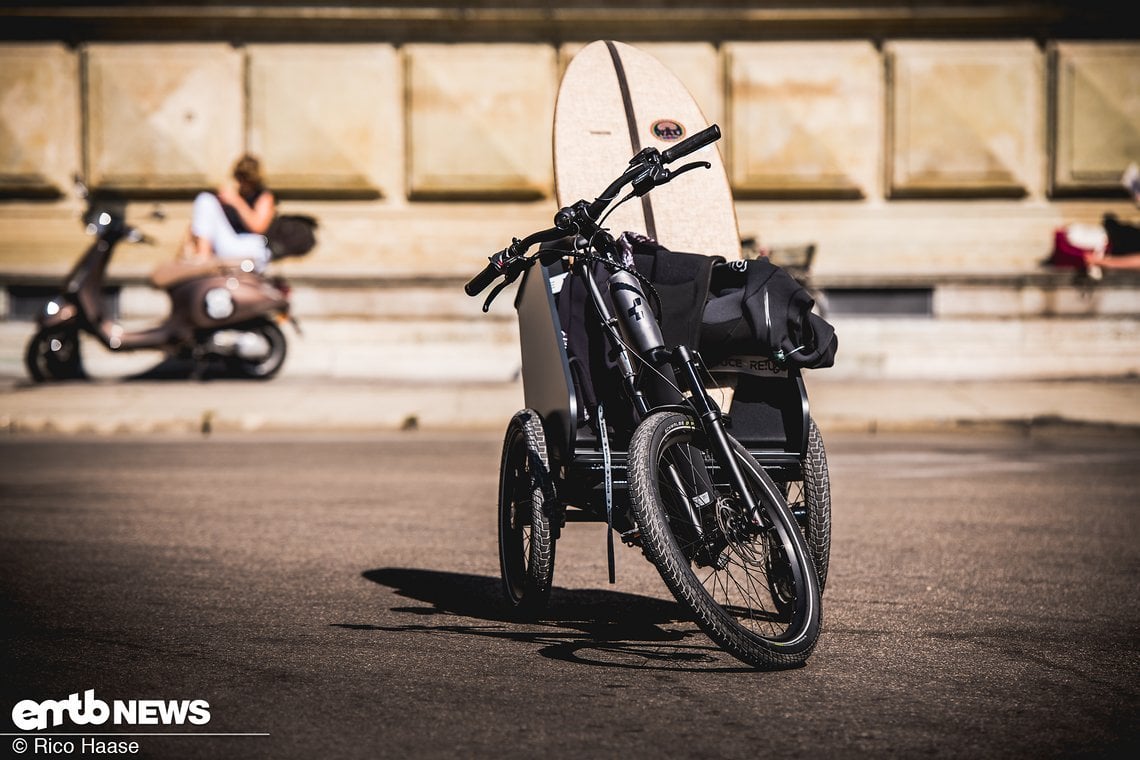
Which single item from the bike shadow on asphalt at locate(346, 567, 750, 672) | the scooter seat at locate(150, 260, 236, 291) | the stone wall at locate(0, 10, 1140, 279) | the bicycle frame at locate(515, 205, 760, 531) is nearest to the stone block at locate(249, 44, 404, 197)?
the stone wall at locate(0, 10, 1140, 279)

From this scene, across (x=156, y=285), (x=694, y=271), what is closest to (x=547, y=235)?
(x=694, y=271)

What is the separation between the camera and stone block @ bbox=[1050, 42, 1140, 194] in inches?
718

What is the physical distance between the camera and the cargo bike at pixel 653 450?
475 cm

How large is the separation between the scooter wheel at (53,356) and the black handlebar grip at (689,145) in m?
11.8

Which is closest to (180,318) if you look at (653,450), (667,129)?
(667,129)

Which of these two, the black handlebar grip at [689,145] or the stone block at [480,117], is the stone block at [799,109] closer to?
the stone block at [480,117]

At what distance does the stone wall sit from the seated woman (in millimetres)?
1408

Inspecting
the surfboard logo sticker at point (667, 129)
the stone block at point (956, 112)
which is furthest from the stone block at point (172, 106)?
the surfboard logo sticker at point (667, 129)

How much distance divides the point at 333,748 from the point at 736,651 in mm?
1200

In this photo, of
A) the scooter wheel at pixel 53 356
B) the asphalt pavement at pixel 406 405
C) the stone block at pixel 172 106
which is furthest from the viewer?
the stone block at pixel 172 106

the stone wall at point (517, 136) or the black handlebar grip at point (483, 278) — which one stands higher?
the stone wall at point (517, 136)

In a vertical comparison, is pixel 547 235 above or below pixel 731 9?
below

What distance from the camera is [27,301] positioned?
17.8 m

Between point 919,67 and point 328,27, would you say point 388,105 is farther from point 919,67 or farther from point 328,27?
point 919,67
